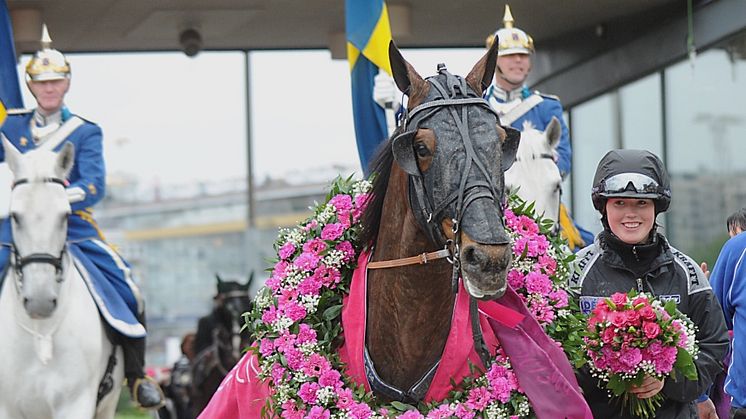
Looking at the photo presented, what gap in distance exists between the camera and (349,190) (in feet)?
16.9

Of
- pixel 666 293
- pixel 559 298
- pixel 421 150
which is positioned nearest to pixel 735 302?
pixel 559 298

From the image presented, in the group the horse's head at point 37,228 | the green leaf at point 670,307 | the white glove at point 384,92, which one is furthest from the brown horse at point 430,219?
the white glove at point 384,92

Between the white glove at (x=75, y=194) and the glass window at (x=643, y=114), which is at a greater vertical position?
the glass window at (x=643, y=114)

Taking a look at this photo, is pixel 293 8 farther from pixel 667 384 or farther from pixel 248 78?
pixel 667 384

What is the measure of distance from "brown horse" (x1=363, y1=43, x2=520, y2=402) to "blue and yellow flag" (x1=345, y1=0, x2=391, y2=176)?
5.01m

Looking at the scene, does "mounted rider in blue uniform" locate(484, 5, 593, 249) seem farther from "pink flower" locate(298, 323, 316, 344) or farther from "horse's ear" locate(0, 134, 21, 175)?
"pink flower" locate(298, 323, 316, 344)

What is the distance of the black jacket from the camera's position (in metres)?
4.35

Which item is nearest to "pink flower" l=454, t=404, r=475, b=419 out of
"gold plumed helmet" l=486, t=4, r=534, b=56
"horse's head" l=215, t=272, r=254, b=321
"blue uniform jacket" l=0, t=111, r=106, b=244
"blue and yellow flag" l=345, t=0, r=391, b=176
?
"gold plumed helmet" l=486, t=4, r=534, b=56

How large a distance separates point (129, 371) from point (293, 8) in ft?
17.7

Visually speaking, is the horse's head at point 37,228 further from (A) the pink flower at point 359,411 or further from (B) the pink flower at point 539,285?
(B) the pink flower at point 539,285

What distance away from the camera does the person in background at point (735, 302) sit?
6.82 meters

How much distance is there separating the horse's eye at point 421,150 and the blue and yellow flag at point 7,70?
5869 mm

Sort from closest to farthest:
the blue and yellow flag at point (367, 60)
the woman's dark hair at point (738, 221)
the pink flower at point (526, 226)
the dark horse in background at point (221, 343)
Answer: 1. the pink flower at point (526, 226)
2. the woman's dark hair at point (738, 221)
3. the blue and yellow flag at point (367, 60)
4. the dark horse in background at point (221, 343)

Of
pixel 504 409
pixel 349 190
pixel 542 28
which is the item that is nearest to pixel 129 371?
pixel 349 190
